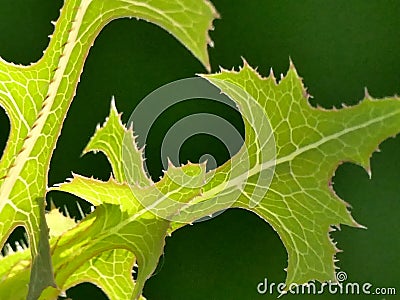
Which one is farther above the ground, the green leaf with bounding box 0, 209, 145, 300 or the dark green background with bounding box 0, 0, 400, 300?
the dark green background with bounding box 0, 0, 400, 300

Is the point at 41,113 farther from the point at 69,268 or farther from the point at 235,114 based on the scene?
the point at 235,114

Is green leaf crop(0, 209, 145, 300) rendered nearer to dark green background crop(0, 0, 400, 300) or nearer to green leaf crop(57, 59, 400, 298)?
green leaf crop(57, 59, 400, 298)

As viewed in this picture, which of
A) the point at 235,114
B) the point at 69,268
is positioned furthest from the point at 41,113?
the point at 235,114

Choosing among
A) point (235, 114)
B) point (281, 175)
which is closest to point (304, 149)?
point (281, 175)

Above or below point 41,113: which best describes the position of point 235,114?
above

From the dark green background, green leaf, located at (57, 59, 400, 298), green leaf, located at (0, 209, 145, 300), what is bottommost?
green leaf, located at (0, 209, 145, 300)

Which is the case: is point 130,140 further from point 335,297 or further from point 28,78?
point 335,297

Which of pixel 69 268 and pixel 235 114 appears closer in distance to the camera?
pixel 69 268

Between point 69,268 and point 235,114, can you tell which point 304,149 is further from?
point 235,114

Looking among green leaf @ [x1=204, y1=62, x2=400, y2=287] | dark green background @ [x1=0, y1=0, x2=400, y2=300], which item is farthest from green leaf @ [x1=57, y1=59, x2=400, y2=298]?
dark green background @ [x1=0, y1=0, x2=400, y2=300]

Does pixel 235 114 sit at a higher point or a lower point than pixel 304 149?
higher
